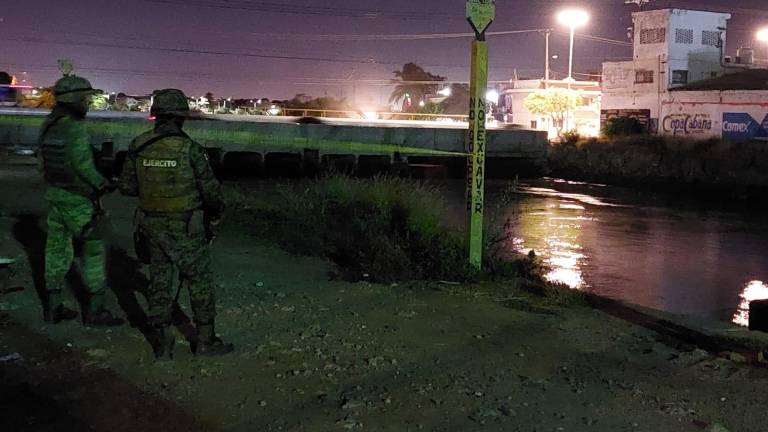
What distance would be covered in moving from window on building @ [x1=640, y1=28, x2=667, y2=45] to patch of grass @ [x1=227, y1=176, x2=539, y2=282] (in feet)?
139

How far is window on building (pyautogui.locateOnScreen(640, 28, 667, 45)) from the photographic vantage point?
50.8m

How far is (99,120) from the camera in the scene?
3409 cm

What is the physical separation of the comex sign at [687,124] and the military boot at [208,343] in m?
44.0

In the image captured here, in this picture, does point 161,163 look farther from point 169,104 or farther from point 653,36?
point 653,36

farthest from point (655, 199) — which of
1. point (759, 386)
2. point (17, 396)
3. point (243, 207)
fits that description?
point (17, 396)

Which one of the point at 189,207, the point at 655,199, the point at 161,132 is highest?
the point at 161,132

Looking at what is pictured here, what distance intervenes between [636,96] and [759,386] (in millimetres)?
48997

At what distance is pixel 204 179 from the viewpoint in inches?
200

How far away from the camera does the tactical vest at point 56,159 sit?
19.0ft

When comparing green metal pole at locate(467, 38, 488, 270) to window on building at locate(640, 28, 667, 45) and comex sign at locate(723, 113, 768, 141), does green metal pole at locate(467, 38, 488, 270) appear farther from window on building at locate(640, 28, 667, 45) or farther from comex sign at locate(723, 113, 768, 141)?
window on building at locate(640, 28, 667, 45)

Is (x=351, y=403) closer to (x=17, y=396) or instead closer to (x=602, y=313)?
(x=17, y=396)

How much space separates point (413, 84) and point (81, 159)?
300 ft

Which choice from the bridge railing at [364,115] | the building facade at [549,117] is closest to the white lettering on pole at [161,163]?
the building facade at [549,117]

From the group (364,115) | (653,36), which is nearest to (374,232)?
(653,36)
